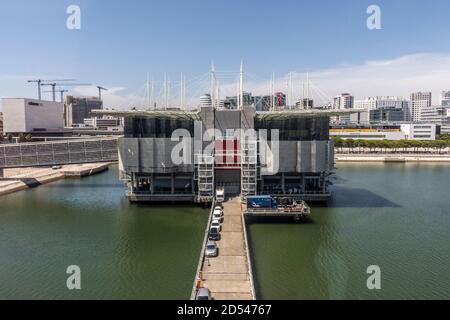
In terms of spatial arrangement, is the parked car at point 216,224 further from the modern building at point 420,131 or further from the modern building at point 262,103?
the modern building at point 420,131

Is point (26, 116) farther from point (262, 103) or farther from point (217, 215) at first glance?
point (217, 215)

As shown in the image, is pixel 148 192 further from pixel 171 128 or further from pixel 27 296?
pixel 27 296

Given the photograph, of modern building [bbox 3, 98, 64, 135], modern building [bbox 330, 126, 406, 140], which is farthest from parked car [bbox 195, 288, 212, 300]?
modern building [bbox 330, 126, 406, 140]

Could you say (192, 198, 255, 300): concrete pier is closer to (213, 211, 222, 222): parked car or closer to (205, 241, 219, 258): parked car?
(205, 241, 219, 258): parked car

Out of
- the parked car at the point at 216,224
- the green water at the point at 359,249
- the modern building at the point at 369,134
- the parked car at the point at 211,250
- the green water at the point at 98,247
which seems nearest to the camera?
the green water at the point at 359,249

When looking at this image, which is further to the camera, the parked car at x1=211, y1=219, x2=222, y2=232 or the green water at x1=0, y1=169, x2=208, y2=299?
the parked car at x1=211, y1=219, x2=222, y2=232

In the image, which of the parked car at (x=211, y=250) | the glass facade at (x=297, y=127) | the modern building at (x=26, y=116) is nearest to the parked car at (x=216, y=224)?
the parked car at (x=211, y=250)
